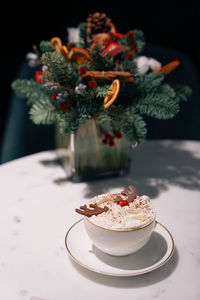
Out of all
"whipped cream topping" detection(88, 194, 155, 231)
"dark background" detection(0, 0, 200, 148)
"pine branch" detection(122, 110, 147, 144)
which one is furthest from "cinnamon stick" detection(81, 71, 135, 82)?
"dark background" detection(0, 0, 200, 148)

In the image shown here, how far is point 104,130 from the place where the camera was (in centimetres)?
103

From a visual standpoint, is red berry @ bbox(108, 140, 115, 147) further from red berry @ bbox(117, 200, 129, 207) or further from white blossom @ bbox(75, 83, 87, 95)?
red berry @ bbox(117, 200, 129, 207)

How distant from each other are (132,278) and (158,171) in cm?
56

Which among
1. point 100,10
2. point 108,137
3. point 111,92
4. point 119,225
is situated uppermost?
point 100,10

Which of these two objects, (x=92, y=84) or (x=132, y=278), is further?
(x=92, y=84)

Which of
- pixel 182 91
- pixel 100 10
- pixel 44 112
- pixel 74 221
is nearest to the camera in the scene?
pixel 74 221

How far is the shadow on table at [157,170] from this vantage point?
1032 mm

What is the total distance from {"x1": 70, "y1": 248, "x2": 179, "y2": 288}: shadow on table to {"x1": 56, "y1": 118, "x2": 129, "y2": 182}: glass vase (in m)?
0.42

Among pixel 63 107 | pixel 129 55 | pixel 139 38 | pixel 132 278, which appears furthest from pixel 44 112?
pixel 132 278

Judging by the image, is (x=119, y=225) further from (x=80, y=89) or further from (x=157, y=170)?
(x=157, y=170)

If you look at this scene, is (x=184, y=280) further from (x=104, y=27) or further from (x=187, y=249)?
(x=104, y=27)

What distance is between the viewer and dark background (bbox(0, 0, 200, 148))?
203cm

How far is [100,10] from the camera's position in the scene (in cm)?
203

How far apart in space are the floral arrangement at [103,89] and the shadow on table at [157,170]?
14 cm
